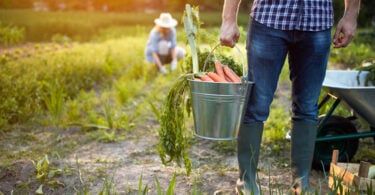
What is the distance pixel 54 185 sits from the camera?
9.13ft

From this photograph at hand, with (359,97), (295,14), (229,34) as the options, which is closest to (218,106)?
(229,34)

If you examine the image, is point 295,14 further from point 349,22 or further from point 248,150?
point 248,150

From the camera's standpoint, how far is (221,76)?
2367mm

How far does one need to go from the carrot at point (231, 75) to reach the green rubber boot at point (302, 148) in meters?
0.42

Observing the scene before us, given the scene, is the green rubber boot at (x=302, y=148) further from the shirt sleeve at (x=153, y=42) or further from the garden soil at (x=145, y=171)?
the shirt sleeve at (x=153, y=42)

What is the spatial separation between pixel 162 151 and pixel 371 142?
2.01m

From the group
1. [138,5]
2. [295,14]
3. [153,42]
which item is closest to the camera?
[295,14]

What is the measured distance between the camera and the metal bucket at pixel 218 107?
223 cm

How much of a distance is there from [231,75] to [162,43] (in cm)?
478

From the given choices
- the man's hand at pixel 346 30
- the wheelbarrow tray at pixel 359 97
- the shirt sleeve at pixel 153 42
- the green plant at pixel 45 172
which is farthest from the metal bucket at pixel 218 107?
the shirt sleeve at pixel 153 42

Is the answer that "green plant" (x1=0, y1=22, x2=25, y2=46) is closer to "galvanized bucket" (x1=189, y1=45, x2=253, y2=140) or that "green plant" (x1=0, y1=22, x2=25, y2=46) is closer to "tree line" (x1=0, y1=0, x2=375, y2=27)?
"tree line" (x1=0, y1=0, x2=375, y2=27)

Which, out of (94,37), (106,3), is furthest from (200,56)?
(106,3)

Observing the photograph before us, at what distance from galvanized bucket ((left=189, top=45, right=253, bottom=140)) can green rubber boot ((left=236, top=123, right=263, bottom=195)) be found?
0.07 metres

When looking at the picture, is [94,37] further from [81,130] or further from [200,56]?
[200,56]
